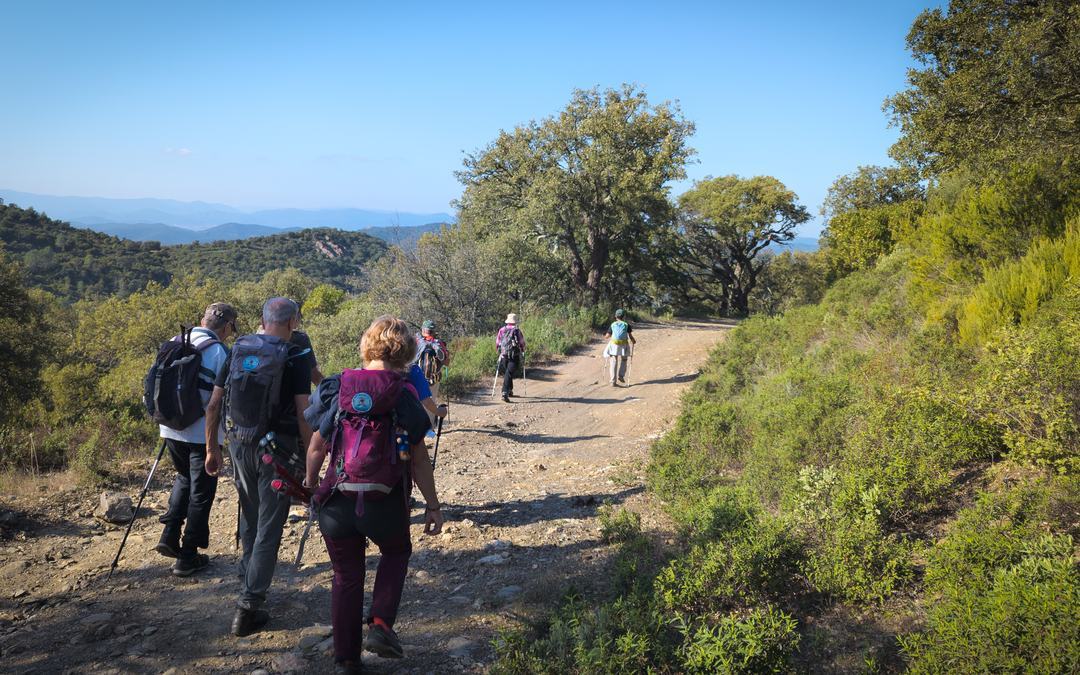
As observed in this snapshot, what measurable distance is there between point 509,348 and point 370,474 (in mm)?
8451

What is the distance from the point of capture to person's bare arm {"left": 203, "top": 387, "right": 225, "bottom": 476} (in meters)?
3.93

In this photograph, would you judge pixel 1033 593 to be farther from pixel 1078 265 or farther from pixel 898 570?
pixel 1078 265

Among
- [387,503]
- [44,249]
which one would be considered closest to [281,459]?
[387,503]

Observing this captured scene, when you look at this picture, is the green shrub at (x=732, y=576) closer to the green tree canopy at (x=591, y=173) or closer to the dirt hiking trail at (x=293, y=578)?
the dirt hiking trail at (x=293, y=578)

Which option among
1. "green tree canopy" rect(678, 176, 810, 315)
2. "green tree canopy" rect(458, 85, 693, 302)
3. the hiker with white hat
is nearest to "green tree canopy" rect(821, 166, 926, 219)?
"green tree canopy" rect(678, 176, 810, 315)

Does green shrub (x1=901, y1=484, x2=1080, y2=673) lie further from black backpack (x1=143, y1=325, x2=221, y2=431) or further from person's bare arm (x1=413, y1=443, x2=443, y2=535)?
black backpack (x1=143, y1=325, x2=221, y2=431)

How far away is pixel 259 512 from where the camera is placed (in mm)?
3691

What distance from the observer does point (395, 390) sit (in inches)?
118

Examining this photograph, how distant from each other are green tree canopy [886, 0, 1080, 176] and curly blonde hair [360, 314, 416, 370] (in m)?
8.29

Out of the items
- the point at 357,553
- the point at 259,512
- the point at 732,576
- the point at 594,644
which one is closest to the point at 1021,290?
the point at 732,576

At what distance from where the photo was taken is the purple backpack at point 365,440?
9.53 feet

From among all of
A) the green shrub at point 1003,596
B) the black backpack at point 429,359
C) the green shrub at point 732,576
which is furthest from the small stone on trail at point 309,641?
the black backpack at point 429,359

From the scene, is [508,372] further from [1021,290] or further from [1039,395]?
[1039,395]

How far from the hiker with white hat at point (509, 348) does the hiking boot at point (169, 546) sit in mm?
7079
